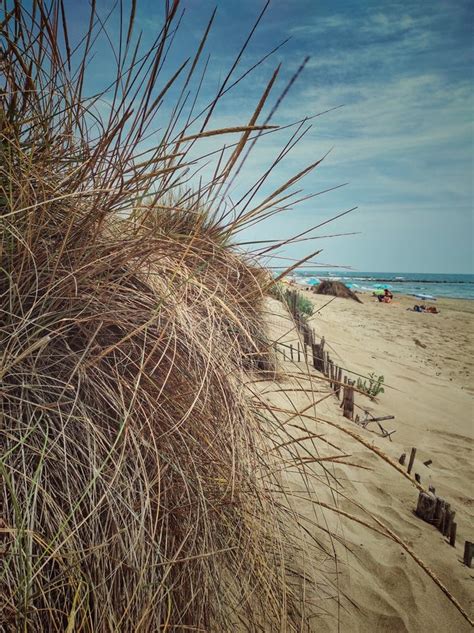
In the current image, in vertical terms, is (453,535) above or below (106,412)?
below

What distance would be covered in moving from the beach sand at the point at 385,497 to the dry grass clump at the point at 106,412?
0.26 m

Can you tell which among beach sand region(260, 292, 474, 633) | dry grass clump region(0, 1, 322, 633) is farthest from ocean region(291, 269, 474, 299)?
dry grass clump region(0, 1, 322, 633)

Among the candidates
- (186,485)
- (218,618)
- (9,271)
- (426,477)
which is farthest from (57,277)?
(426,477)

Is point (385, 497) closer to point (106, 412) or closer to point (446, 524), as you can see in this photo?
point (446, 524)

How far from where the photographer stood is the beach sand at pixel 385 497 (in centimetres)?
162

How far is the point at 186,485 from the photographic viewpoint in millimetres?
969

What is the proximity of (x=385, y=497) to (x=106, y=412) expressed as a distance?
94.9 inches

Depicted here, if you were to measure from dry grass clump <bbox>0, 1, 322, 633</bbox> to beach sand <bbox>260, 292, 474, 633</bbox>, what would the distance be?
0.26 meters

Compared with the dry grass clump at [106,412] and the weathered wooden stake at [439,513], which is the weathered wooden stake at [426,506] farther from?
the dry grass clump at [106,412]

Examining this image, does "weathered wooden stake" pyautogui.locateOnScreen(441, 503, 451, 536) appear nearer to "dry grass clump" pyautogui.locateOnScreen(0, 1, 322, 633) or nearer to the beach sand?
the beach sand

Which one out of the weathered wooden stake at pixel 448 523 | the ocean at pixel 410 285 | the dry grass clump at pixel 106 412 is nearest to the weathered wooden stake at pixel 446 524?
the weathered wooden stake at pixel 448 523

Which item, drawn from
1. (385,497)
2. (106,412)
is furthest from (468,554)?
(106,412)

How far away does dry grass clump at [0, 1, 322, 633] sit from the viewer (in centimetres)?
86

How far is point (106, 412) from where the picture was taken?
1.01 m
